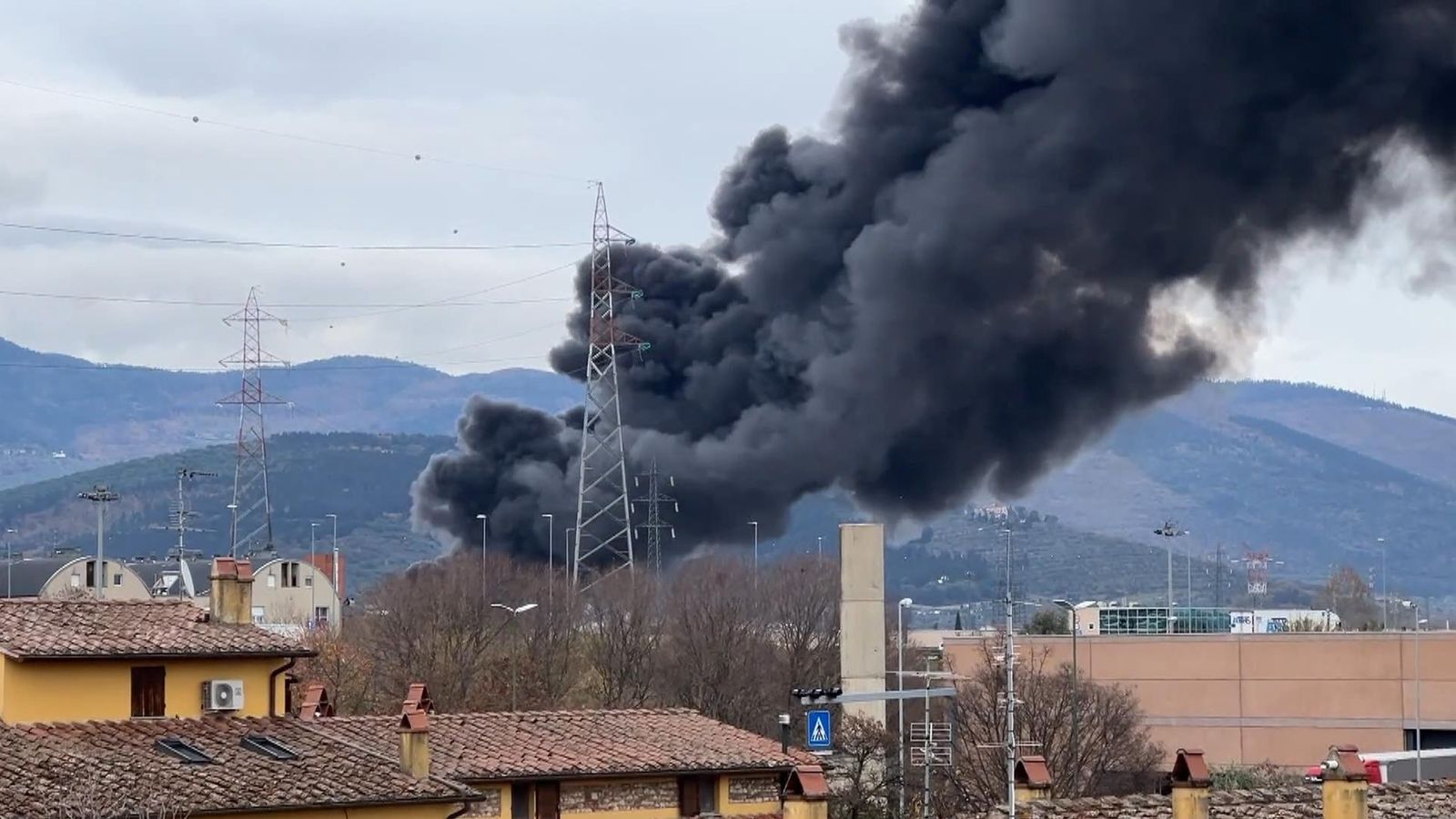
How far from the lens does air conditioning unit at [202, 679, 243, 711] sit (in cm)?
2998

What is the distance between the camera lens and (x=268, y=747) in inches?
1124

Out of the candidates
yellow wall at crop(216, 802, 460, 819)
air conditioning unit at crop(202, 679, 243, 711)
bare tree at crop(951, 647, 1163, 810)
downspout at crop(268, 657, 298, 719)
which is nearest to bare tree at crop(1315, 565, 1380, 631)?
bare tree at crop(951, 647, 1163, 810)

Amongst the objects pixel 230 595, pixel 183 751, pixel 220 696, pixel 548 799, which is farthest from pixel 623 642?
pixel 183 751

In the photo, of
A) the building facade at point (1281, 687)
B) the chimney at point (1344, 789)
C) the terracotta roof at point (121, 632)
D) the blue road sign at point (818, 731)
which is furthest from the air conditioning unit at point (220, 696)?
the building facade at point (1281, 687)

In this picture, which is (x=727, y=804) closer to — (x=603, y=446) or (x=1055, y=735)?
(x=1055, y=735)

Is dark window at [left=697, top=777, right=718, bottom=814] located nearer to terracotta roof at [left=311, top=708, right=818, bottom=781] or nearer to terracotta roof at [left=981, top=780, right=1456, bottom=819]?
terracotta roof at [left=311, top=708, right=818, bottom=781]

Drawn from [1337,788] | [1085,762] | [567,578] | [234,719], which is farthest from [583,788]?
[567,578]

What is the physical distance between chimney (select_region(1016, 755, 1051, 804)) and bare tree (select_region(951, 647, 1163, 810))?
1770 centimetres

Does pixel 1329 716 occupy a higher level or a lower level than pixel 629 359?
lower

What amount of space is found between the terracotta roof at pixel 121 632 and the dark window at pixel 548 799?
12.3ft

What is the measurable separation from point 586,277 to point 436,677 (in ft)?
101

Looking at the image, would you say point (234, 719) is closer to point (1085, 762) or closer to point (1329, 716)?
point (1085, 762)

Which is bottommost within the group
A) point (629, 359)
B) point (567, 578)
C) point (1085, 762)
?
point (1085, 762)

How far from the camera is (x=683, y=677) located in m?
60.3
